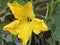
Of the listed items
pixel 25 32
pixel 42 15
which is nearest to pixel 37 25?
pixel 25 32

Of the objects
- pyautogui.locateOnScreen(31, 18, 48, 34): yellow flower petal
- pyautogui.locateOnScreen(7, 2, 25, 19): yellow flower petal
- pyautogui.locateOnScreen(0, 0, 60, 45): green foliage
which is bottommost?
pyautogui.locateOnScreen(0, 0, 60, 45): green foliage

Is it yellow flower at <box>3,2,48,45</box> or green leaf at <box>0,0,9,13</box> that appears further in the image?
green leaf at <box>0,0,9,13</box>

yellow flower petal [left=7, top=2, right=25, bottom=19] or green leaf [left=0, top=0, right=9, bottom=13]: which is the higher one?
yellow flower petal [left=7, top=2, right=25, bottom=19]

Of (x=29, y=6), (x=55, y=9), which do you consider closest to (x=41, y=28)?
(x=29, y=6)

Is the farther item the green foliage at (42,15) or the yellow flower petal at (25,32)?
the green foliage at (42,15)

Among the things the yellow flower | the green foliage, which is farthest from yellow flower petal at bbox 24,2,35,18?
the green foliage

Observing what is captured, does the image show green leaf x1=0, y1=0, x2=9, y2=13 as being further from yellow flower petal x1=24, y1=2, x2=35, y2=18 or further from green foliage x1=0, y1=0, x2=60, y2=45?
yellow flower petal x1=24, y1=2, x2=35, y2=18

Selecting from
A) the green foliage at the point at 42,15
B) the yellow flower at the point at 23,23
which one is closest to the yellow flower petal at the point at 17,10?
the yellow flower at the point at 23,23

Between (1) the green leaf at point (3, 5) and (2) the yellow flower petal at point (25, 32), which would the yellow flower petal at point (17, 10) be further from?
(1) the green leaf at point (3, 5)

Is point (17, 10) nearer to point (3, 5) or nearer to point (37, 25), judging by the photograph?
point (37, 25)
